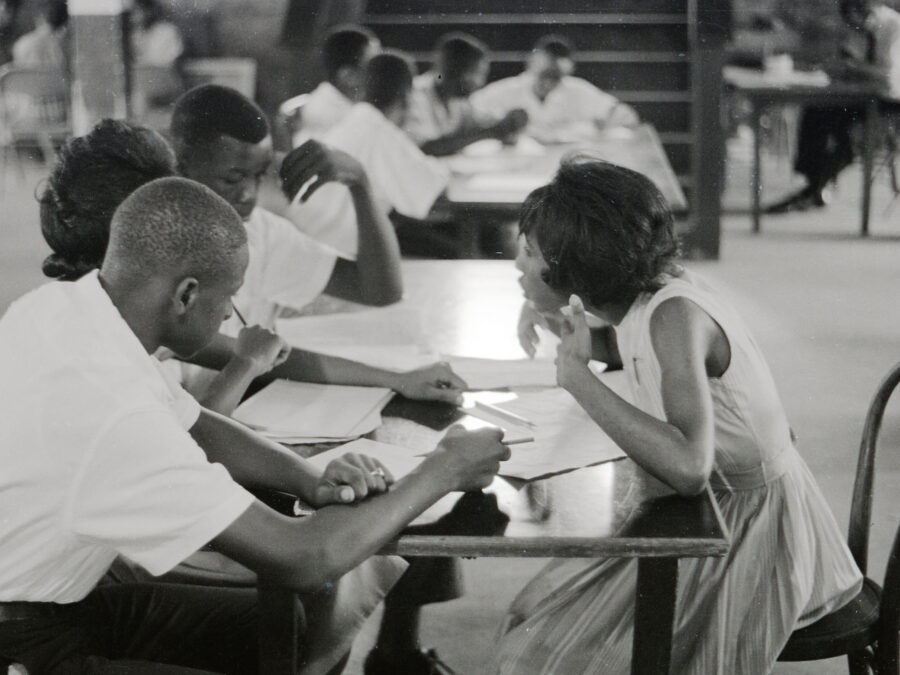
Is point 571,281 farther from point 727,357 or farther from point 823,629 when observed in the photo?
point 823,629

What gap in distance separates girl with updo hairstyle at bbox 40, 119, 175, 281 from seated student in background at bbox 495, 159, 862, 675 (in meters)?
0.57

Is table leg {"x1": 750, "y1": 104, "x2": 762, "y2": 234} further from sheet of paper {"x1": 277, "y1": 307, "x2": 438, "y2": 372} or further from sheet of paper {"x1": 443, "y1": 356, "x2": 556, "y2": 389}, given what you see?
sheet of paper {"x1": 443, "y1": 356, "x2": 556, "y2": 389}

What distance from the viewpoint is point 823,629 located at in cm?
141

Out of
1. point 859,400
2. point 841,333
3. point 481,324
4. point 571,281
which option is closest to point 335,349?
point 481,324

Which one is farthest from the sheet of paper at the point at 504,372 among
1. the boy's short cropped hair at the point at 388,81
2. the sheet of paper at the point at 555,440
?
the boy's short cropped hair at the point at 388,81

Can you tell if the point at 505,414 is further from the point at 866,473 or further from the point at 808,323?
the point at 808,323

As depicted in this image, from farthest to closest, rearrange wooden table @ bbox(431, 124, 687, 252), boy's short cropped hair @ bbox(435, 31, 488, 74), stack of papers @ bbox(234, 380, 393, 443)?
1. boy's short cropped hair @ bbox(435, 31, 488, 74)
2. wooden table @ bbox(431, 124, 687, 252)
3. stack of papers @ bbox(234, 380, 393, 443)

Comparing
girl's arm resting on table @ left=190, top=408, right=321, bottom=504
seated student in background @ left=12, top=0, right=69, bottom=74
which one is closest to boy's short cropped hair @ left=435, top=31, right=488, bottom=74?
seated student in background @ left=12, top=0, right=69, bottom=74

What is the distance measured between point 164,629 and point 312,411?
377 millimetres

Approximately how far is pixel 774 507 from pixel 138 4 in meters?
7.58

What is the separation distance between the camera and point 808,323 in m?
4.59

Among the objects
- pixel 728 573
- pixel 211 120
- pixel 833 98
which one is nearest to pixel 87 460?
pixel 728 573

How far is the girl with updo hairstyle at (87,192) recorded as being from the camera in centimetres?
150

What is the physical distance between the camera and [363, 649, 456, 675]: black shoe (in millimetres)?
1937
